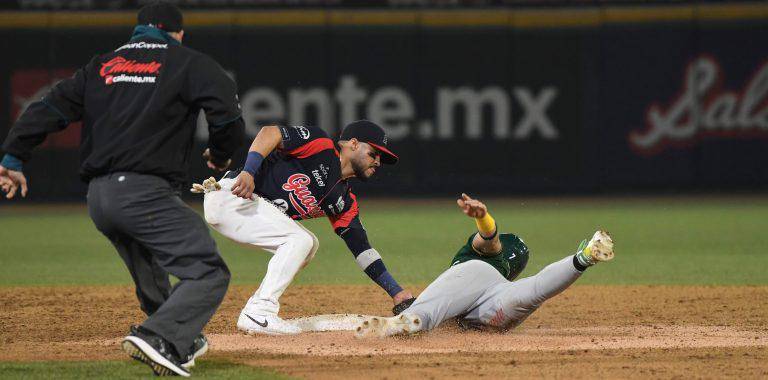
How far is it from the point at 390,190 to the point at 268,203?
35.1 ft

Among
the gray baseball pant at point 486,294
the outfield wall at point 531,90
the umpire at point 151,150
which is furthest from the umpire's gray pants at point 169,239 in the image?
the outfield wall at point 531,90

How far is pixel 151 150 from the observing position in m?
4.44

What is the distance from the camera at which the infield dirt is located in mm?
4875

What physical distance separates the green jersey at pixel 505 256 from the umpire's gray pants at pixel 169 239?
168 cm

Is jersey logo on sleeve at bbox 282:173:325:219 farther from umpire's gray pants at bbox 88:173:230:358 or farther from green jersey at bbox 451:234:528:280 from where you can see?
umpire's gray pants at bbox 88:173:230:358

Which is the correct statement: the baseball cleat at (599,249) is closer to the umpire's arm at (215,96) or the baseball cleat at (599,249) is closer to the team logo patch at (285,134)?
the team logo patch at (285,134)

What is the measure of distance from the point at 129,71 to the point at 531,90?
12.7m

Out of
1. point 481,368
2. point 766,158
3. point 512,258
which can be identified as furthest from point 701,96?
point 481,368

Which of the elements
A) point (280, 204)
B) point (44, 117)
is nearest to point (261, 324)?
point (280, 204)

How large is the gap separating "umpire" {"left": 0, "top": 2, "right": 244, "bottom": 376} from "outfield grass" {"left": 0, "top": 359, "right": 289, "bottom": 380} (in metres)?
0.22

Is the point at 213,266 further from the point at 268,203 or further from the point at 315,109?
the point at 315,109

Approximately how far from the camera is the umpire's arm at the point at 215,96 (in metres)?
4.41

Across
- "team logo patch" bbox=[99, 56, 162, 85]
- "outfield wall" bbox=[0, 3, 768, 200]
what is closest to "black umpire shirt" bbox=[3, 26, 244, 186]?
"team logo patch" bbox=[99, 56, 162, 85]

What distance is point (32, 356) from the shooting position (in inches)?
204
